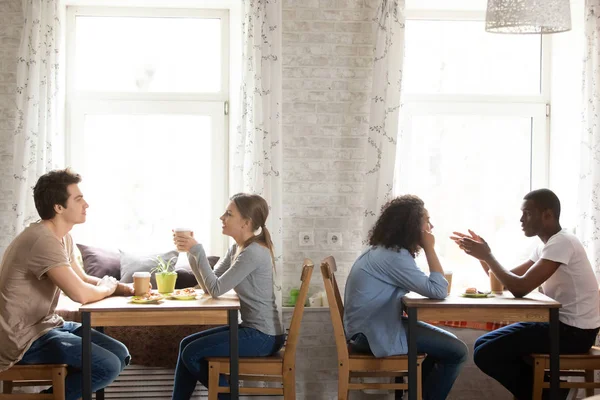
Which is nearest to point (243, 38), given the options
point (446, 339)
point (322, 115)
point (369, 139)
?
point (322, 115)

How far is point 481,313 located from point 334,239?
1349 mm

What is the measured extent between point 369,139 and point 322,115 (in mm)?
331

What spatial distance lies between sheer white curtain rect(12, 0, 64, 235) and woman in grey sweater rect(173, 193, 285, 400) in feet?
4.34

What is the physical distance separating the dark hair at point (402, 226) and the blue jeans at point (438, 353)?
1.20ft

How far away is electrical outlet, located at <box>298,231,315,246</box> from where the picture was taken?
4.70 metres

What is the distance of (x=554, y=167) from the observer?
509 cm

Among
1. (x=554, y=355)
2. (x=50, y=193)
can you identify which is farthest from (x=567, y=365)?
(x=50, y=193)

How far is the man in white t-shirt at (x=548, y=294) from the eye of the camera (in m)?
3.73

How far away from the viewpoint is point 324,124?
4711 mm

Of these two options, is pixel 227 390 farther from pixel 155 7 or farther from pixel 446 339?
pixel 155 7

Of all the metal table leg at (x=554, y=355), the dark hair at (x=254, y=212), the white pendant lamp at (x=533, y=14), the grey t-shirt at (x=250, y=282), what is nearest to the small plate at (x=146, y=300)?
the grey t-shirt at (x=250, y=282)

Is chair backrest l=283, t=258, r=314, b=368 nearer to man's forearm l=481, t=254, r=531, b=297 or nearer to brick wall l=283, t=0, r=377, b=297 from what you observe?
man's forearm l=481, t=254, r=531, b=297

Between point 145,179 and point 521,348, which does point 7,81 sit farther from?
point 521,348

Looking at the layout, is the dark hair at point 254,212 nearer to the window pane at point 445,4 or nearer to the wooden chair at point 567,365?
the wooden chair at point 567,365
